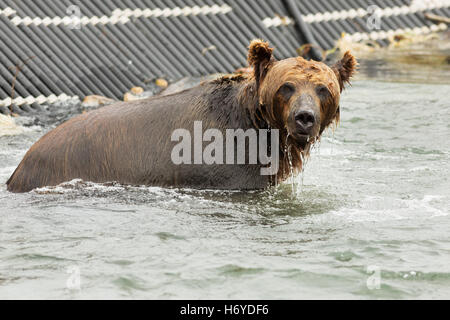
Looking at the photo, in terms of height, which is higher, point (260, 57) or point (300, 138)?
point (260, 57)

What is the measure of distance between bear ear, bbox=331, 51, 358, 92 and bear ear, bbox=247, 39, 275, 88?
22.2 inches

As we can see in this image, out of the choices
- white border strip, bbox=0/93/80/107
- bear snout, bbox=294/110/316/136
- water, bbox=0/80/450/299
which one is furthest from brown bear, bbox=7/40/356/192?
white border strip, bbox=0/93/80/107

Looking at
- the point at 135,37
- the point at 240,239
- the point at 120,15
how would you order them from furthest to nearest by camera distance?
the point at 120,15 → the point at 135,37 → the point at 240,239

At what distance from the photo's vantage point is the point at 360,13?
51.4ft

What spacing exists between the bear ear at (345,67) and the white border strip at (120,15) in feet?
21.4

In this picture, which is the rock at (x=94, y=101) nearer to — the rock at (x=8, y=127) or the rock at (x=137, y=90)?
the rock at (x=137, y=90)

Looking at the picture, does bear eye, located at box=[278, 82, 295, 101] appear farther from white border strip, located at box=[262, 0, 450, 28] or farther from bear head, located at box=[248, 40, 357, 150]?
white border strip, located at box=[262, 0, 450, 28]

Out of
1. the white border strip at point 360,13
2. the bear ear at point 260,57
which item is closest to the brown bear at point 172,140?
the bear ear at point 260,57

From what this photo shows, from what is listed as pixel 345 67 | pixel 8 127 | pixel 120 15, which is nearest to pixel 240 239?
pixel 345 67

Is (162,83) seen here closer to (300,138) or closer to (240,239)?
(300,138)

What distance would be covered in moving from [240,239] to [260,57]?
5.13ft

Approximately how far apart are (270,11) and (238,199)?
811cm

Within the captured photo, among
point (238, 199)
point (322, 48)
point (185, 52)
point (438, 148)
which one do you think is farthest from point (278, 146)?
point (322, 48)
